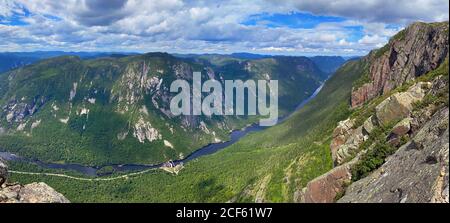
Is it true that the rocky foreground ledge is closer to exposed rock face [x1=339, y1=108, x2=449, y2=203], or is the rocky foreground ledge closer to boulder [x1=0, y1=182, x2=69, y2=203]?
boulder [x1=0, y1=182, x2=69, y2=203]

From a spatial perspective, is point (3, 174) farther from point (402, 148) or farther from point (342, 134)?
point (342, 134)

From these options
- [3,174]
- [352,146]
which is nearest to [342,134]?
[352,146]

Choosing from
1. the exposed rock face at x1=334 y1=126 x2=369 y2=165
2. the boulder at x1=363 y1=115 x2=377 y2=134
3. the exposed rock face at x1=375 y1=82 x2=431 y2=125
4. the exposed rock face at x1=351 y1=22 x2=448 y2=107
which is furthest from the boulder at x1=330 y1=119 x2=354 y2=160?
the exposed rock face at x1=351 y1=22 x2=448 y2=107

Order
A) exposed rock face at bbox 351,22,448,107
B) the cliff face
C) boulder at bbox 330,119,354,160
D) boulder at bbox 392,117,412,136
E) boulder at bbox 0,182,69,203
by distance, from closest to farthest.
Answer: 1. boulder at bbox 0,182,69,203
2. the cliff face
3. boulder at bbox 392,117,412,136
4. boulder at bbox 330,119,354,160
5. exposed rock face at bbox 351,22,448,107

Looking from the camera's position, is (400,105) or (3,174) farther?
(400,105)

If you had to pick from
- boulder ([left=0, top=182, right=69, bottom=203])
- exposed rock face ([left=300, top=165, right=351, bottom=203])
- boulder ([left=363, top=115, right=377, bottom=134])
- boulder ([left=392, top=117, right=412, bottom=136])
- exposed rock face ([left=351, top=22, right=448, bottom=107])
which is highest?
exposed rock face ([left=351, top=22, right=448, bottom=107])

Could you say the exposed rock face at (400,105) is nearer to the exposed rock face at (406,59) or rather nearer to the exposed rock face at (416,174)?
the exposed rock face at (416,174)
